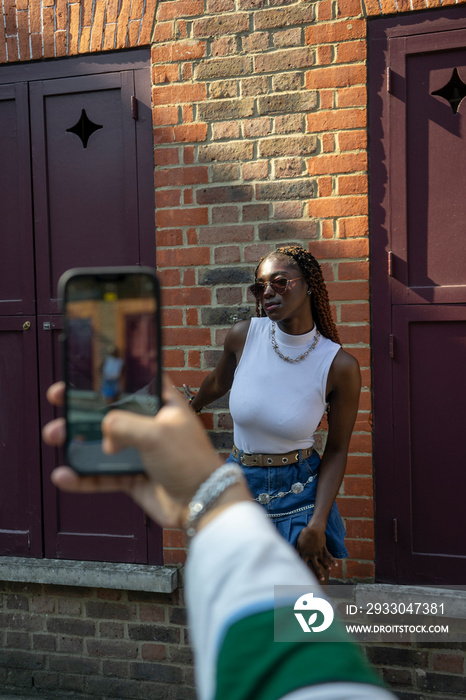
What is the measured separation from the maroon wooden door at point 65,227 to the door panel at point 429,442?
53.9 inches

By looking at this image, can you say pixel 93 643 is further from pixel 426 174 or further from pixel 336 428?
pixel 426 174

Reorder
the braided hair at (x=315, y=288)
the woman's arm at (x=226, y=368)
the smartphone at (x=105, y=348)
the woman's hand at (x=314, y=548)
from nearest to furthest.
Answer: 1. the smartphone at (x=105, y=348)
2. the woman's hand at (x=314, y=548)
3. the braided hair at (x=315, y=288)
4. the woman's arm at (x=226, y=368)

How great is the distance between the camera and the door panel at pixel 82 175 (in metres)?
3.80

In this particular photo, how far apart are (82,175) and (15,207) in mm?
468

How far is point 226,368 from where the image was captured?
3.05 metres

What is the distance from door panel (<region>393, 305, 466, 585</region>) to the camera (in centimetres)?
338

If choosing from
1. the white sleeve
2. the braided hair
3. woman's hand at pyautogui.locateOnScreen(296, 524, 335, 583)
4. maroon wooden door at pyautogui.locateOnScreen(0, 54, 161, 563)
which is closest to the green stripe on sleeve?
the white sleeve

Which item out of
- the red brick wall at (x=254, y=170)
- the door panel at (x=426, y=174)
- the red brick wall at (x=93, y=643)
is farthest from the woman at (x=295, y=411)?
the red brick wall at (x=93, y=643)

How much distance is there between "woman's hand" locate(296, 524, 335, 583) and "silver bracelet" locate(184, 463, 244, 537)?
1.73 metres

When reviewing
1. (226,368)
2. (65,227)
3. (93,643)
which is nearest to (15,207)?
(65,227)

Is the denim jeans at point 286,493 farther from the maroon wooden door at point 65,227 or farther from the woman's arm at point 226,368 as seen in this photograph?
the maroon wooden door at point 65,227

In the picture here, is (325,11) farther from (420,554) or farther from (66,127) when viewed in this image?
(420,554)

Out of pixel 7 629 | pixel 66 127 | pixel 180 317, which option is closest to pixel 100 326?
pixel 180 317

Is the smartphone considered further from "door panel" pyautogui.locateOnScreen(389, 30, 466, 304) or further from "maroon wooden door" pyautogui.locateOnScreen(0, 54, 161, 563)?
"maroon wooden door" pyautogui.locateOnScreen(0, 54, 161, 563)
